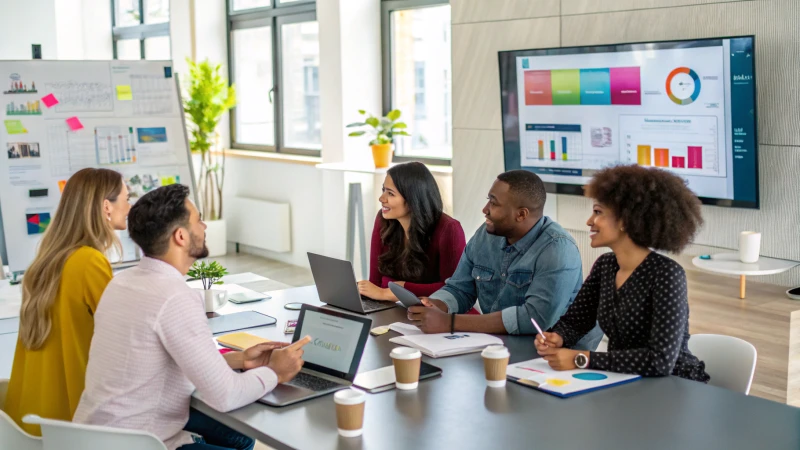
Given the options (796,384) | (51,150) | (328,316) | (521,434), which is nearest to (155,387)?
(328,316)

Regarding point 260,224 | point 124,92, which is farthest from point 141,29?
point 124,92

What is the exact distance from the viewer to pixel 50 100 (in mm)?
4508

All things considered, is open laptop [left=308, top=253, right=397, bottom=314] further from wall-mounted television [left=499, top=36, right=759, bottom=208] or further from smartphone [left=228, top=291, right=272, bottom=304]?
wall-mounted television [left=499, top=36, right=759, bottom=208]

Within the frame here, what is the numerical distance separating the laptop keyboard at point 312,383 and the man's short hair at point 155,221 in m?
0.47

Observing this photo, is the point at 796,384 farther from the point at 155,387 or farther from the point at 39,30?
the point at 39,30

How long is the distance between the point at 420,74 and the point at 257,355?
4550mm

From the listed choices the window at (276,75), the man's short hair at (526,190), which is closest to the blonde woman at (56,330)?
the man's short hair at (526,190)

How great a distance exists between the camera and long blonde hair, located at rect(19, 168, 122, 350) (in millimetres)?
2506

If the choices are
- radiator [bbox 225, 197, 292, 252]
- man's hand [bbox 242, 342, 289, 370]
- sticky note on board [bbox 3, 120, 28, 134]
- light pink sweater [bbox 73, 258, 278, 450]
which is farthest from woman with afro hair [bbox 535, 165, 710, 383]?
radiator [bbox 225, 197, 292, 252]

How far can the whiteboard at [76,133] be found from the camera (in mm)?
4348

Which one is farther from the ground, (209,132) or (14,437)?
(209,132)

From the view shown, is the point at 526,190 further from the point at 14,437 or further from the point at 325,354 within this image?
the point at 14,437

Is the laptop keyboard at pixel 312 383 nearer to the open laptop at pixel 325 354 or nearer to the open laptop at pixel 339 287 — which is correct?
the open laptop at pixel 325 354

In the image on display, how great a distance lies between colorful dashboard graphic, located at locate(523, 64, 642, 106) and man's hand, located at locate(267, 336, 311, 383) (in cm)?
254
